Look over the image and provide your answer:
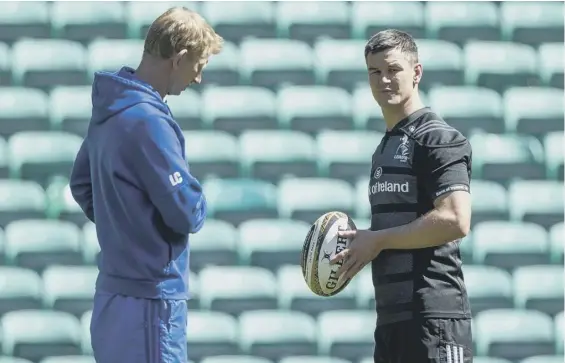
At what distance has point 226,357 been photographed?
4.46m

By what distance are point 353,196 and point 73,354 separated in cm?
146

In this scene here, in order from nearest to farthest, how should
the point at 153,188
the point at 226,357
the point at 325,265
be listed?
the point at 153,188 < the point at 325,265 < the point at 226,357

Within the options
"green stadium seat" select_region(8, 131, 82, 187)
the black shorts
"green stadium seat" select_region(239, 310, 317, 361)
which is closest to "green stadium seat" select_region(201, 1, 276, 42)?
"green stadium seat" select_region(8, 131, 82, 187)

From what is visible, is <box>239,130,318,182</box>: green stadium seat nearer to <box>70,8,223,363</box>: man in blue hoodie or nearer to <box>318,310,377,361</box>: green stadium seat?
<box>318,310,377,361</box>: green stadium seat

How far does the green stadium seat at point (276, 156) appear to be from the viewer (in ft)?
16.3

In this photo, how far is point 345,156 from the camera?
5.00m

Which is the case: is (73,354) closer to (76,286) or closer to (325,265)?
(76,286)

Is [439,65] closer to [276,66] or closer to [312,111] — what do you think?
[312,111]

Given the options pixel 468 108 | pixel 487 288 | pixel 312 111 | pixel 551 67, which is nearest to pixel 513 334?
pixel 487 288

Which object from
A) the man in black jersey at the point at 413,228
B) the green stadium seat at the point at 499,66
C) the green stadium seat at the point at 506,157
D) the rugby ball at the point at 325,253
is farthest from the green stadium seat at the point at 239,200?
the man in black jersey at the point at 413,228

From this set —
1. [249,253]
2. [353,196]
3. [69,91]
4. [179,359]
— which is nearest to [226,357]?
[249,253]

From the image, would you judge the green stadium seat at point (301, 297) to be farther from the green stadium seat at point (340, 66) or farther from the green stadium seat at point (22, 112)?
the green stadium seat at point (22, 112)

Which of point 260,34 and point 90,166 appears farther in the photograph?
point 260,34

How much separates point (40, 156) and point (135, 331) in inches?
101
